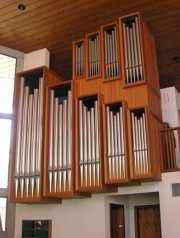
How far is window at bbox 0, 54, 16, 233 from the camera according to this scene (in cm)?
764

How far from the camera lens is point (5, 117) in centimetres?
809

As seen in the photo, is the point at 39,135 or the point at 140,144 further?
the point at 39,135

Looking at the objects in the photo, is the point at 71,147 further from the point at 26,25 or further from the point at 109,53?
the point at 26,25

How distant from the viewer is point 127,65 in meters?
7.11

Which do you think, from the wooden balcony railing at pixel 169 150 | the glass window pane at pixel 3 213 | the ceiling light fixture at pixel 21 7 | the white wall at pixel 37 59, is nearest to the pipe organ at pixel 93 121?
the wooden balcony railing at pixel 169 150

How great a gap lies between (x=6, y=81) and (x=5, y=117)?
921 millimetres

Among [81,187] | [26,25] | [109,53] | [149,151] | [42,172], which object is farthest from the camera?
[26,25]

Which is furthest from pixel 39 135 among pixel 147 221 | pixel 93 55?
pixel 147 221

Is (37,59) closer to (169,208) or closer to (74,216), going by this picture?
(74,216)

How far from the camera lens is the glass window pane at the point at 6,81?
822cm

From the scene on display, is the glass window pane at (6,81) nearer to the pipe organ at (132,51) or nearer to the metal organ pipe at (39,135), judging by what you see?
the metal organ pipe at (39,135)

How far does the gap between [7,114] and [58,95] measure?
4.34 ft

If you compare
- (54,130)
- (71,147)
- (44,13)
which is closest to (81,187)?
(71,147)

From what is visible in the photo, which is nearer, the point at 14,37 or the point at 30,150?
the point at 30,150
